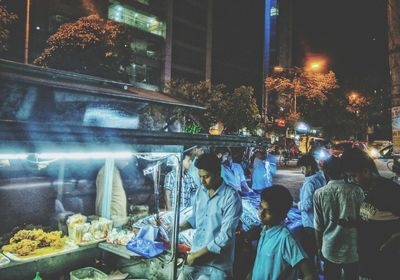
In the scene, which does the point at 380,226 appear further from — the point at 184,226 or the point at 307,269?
the point at 184,226

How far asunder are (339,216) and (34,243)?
14.5ft

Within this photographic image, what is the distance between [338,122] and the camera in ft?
131

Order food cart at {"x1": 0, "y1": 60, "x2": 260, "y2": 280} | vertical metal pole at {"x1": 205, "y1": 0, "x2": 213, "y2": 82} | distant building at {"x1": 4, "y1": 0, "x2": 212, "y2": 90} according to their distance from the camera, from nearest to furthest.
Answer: food cart at {"x1": 0, "y1": 60, "x2": 260, "y2": 280}, distant building at {"x1": 4, "y1": 0, "x2": 212, "y2": 90}, vertical metal pole at {"x1": 205, "y1": 0, "x2": 213, "y2": 82}

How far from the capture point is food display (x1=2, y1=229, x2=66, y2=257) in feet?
14.0

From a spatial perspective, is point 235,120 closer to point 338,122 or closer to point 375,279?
point 338,122

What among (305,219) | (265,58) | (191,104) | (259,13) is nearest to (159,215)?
(191,104)

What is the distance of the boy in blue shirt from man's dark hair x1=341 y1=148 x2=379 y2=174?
1720mm

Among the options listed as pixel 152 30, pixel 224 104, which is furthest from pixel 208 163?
pixel 152 30

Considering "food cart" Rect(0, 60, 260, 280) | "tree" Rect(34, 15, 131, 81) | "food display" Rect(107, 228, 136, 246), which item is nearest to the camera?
"food cart" Rect(0, 60, 260, 280)

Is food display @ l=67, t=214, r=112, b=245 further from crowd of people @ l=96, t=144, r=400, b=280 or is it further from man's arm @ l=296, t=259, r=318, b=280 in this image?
man's arm @ l=296, t=259, r=318, b=280

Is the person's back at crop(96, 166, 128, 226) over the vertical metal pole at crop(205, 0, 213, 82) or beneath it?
beneath

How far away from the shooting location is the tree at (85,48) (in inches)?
617

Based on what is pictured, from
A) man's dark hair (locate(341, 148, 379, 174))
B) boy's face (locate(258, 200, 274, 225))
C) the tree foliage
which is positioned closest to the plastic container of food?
boy's face (locate(258, 200, 274, 225))

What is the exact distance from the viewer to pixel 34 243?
14.5 ft
